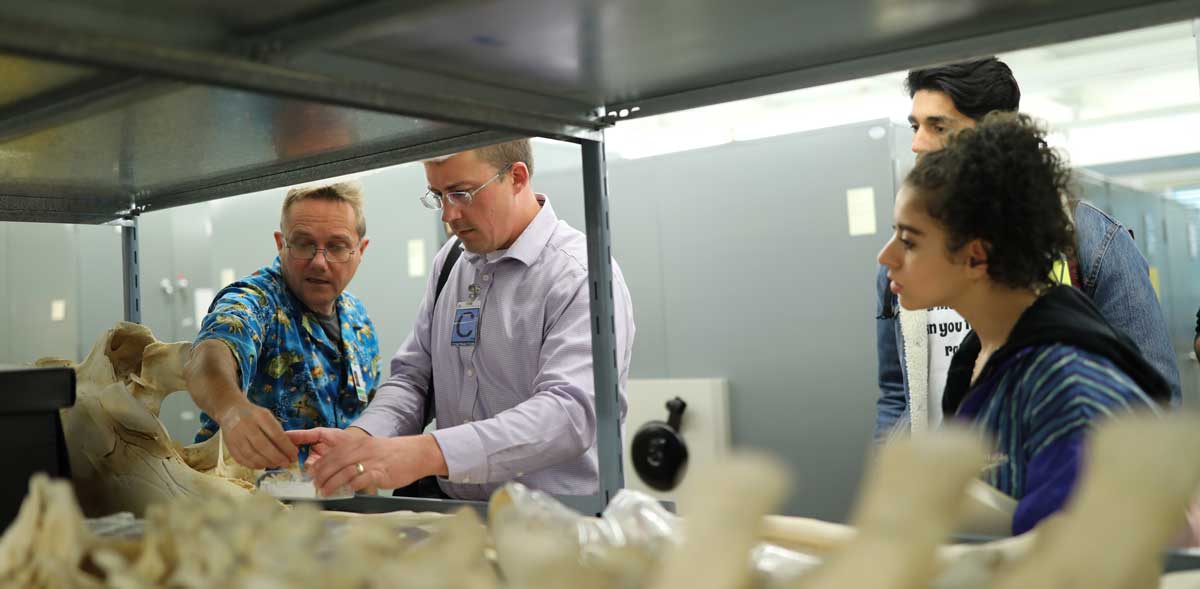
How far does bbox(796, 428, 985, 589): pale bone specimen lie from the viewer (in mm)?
362

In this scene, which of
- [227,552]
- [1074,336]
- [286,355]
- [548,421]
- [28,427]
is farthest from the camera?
[286,355]

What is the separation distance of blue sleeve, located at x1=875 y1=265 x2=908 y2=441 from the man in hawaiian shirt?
1.00 m

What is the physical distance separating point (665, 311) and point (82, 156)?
2810mm

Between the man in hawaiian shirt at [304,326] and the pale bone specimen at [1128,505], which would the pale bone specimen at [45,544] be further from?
the man in hawaiian shirt at [304,326]

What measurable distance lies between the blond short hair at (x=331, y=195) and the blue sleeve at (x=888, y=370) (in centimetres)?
103

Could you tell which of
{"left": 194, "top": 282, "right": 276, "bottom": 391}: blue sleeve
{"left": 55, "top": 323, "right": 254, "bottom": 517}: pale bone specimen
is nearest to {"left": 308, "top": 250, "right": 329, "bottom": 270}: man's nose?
{"left": 194, "top": 282, "right": 276, "bottom": 391}: blue sleeve

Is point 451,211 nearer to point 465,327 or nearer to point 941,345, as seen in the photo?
point 465,327

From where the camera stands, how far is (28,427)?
0.86 meters

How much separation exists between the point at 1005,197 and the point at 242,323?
1.21 metres

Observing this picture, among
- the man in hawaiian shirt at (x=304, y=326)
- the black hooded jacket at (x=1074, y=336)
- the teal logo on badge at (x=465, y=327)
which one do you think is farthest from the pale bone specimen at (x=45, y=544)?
the teal logo on badge at (x=465, y=327)

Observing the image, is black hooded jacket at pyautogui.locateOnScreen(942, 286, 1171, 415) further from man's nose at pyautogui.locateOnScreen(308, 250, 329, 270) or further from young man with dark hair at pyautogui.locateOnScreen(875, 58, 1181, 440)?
man's nose at pyautogui.locateOnScreen(308, 250, 329, 270)

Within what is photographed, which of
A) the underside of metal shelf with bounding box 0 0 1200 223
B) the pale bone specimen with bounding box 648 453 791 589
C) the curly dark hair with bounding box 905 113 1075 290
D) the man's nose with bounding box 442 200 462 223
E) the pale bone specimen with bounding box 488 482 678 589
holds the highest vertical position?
the underside of metal shelf with bounding box 0 0 1200 223

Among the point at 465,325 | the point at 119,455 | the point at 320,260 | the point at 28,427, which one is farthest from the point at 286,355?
the point at 28,427

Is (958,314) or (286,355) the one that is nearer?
(958,314)
